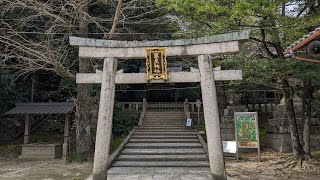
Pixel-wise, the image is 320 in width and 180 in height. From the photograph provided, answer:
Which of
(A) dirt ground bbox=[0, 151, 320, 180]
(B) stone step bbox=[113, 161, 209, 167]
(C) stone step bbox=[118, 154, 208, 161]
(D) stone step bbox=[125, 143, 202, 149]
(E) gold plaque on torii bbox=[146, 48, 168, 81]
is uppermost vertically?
(E) gold plaque on torii bbox=[146, 48, 168, 81]

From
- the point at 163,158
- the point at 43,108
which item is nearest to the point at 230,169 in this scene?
the point at 163,158

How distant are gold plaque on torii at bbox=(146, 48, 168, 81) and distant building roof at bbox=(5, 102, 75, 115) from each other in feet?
23.4

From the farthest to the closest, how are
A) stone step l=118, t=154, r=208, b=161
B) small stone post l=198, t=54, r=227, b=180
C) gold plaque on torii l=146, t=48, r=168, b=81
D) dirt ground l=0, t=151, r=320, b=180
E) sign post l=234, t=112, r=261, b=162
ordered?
sign post l=234, t=112, r=261, b=162, stone step l=118, t=154, r=208, b=161, dirt ground l=0, t=151, r=320, b=180, gold plaque on torii l=146, t=48, r=168, b=81, small stone post l=198, t=54, r=227, b=180

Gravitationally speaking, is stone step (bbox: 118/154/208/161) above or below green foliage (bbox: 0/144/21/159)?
above

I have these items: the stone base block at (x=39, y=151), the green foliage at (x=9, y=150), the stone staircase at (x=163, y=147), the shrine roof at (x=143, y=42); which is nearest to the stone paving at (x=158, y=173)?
the stone staircase at (x=163, y=147)

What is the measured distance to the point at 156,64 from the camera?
27.1ft

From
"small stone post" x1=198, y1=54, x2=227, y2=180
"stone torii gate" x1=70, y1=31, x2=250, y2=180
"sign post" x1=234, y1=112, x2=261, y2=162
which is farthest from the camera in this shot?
"sign post" x1=234, y1=112, x2=261, y2=162

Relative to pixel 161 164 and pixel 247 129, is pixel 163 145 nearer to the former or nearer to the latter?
pixel 161 164

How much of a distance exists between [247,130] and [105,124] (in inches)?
273

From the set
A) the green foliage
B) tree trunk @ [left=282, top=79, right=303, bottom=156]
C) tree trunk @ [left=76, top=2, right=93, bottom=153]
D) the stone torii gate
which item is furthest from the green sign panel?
the green foliage

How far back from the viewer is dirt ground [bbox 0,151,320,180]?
9.32 metres

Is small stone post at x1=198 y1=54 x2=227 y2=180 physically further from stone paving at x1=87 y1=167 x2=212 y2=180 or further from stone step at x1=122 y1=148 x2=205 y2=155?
stone step at x1=122 y1=148 x2=205 y2=155

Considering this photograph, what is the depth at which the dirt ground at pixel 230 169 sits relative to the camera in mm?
9322

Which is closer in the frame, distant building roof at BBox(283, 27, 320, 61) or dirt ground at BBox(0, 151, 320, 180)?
distant building roof at BBox(283, 27, 320, 61)
